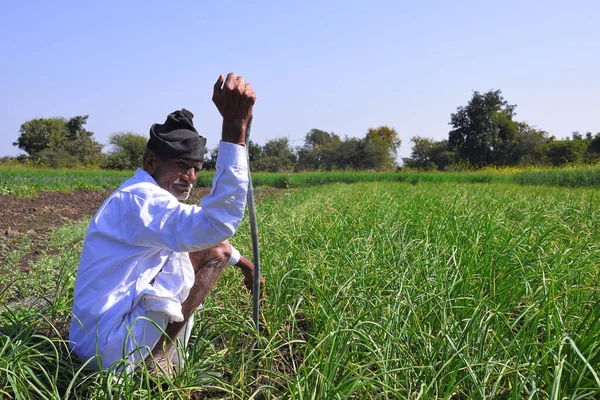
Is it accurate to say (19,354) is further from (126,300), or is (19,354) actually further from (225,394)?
(225,394)

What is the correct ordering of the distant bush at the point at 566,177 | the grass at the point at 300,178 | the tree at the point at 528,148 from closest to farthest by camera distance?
1. the grass at the point at 300,178
2. the distant bush at the point at 566,177
3. the tree at the point at 528,148

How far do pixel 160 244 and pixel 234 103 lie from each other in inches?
23.7

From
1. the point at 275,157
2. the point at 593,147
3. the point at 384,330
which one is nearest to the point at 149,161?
the point at 384,330

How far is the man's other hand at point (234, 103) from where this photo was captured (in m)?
1.69

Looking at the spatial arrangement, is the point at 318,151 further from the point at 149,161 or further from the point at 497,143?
the point at 149,161

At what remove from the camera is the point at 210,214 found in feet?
5.50

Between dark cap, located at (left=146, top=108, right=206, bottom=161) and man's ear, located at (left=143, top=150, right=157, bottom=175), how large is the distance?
0.03 meters

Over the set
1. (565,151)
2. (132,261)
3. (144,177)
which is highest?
(565,151)

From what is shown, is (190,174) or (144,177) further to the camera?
(190,174)

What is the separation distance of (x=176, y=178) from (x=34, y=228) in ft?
23.4

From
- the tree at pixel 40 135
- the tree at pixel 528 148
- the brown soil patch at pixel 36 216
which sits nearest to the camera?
the brown soil patch at pixel 36 216

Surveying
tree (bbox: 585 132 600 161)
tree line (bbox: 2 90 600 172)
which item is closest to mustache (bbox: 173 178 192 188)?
tree line (bbox: 2 90 600 172)

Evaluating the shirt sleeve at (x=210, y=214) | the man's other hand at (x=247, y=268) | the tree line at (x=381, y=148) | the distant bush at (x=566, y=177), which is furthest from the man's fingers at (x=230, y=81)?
the tree line at (x=381, y=148)

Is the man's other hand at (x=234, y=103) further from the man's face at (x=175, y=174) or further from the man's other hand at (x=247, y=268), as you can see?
the man's other hand at (x=247, y=268)
